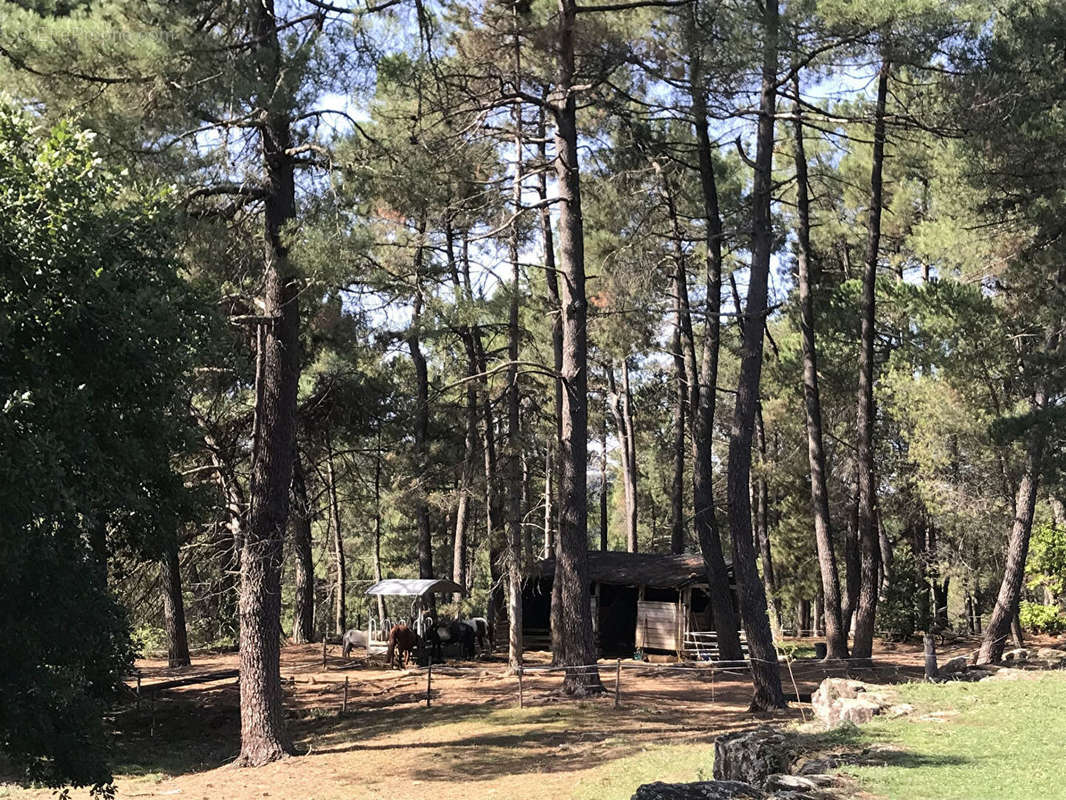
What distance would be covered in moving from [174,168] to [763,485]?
22.3m

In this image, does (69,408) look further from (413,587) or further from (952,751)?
(413,587)

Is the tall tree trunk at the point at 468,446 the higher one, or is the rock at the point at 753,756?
the tall tree trunk at the point at 468,446

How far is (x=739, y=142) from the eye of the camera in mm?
17656

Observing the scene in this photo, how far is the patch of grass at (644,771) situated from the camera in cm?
907

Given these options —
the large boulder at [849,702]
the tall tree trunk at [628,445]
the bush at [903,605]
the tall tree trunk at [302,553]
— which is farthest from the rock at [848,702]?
the tall tree trunk at [628,445]

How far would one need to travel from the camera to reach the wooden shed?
23.8 m

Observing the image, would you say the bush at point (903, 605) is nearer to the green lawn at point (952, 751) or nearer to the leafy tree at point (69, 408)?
the green lawn at point (952, 751)

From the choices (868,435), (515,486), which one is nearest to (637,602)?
(515,486)

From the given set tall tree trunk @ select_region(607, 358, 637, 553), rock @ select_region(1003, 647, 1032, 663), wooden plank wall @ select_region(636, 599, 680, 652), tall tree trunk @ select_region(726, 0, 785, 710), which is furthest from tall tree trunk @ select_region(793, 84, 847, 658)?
tall tree trunk @ select_region(607, 358, 637, 553)

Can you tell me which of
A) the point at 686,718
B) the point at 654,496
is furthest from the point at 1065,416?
the point at 654,496

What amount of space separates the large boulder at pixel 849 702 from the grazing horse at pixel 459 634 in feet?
38.1

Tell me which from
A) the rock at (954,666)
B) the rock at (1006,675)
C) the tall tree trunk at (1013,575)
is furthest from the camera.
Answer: the tall tree trunk at (1013,575)

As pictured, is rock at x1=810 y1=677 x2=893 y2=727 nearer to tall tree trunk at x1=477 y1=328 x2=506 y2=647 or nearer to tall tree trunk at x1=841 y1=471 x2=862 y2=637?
tall tree trunk at x1=477 y1=328 x2=506 y2=647

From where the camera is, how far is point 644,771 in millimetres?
9758
